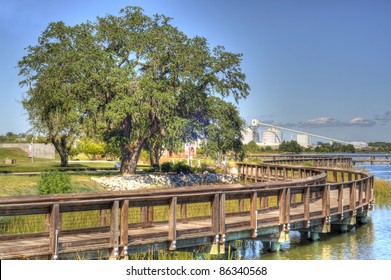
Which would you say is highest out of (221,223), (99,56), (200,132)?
(99,56)

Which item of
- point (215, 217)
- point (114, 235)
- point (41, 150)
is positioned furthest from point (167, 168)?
point (114, 235)

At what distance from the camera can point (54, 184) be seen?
92.1 feet

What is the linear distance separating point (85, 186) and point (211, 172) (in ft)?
76.9

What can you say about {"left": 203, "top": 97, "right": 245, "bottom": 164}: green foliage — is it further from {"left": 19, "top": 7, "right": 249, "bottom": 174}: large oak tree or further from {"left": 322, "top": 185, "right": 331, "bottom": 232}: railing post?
{"left": 322, "top": 185, "right": 331, "bottom": 232}: railing post

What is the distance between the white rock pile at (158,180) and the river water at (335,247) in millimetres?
21357

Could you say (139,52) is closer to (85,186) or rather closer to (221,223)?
(85,186)

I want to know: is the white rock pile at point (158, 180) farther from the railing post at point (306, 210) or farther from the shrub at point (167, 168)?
the railing post at point (306, 210)

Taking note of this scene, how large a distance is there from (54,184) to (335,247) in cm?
1408

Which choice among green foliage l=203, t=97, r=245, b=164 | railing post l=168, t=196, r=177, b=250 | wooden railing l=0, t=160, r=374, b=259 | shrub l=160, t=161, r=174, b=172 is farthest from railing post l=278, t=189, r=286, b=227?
shrub l=160, t=161, r=174, b=172

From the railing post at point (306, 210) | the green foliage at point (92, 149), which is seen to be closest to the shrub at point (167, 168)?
the green foliage at point (92, 149)

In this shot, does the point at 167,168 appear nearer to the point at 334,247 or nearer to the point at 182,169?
the point at 182,169

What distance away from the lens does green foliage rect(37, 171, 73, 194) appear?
91.3ft

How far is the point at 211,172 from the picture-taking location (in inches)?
2345
